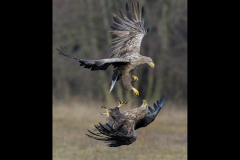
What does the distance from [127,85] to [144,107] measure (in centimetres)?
62

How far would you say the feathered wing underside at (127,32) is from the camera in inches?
262

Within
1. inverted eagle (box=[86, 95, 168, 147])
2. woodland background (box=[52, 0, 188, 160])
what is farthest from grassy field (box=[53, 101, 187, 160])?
inverted eagle (box=[86, 95, 168, 147])

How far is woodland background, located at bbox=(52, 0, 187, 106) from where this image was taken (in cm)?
1647

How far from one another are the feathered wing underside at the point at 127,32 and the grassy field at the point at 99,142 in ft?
10.8

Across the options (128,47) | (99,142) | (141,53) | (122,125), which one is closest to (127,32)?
(128,47)

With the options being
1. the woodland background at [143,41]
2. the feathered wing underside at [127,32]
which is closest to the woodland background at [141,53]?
the woodland background at [143,41]

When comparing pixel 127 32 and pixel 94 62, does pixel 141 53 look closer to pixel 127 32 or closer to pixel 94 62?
pixel 127 32

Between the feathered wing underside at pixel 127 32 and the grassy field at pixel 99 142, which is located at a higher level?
the feathered wing underside at pixel 127 32

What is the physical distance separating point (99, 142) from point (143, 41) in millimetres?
6734

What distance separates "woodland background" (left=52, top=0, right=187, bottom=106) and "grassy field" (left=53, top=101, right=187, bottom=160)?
72.9 inches

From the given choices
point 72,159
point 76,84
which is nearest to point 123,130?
point 72,159

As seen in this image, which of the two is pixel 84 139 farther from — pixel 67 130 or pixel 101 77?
pixel 101 77

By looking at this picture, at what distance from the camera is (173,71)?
16.8m

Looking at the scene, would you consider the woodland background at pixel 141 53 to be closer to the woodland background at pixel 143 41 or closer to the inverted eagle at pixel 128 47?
the woodland background at pixel 143 41
